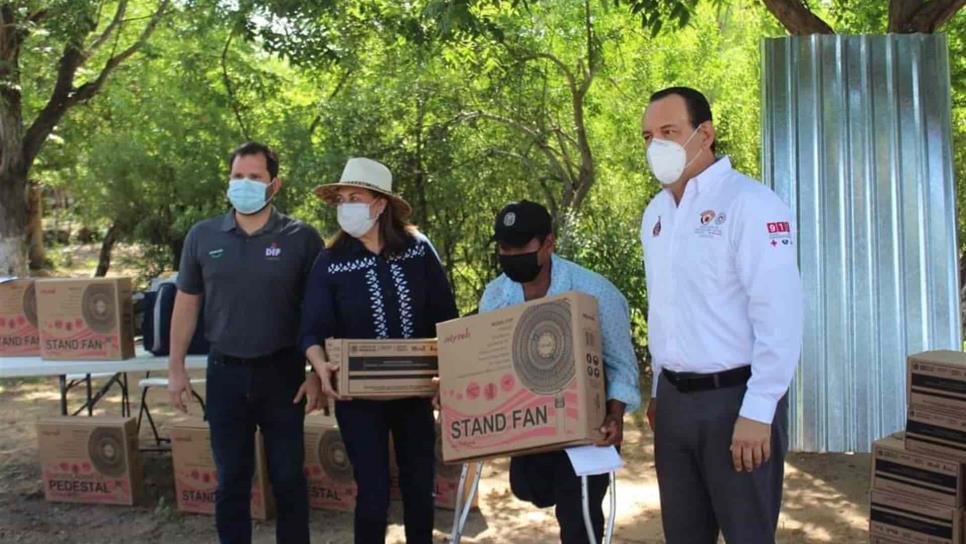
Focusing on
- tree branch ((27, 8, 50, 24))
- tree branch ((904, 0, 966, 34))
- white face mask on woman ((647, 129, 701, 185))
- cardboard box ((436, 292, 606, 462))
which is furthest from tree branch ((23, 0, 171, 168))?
white face mask on woman ((647, 129, 701, 185))

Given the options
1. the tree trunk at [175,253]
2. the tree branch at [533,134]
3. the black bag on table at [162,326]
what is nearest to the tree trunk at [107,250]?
the tree trunk at [175,253]

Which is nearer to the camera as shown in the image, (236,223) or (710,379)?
(710,379)

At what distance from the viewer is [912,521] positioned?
414 cm

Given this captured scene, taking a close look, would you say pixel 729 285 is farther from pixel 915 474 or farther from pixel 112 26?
pixel 112 26

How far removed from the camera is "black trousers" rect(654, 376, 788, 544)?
2760mm

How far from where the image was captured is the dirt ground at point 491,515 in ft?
16.4

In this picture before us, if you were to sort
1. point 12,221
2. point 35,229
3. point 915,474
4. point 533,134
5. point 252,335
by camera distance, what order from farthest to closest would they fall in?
1. point 35,229
2. point 12,221
3. point 533,134
4. point 915,474
5. point 252,335

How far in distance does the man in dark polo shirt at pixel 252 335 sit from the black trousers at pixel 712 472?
5.18 feet

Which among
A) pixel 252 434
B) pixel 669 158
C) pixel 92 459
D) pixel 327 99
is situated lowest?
pixel 92 459

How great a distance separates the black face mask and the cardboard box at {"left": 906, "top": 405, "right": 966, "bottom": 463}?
6.47 ft

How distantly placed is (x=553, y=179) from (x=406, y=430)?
6698 millimetres

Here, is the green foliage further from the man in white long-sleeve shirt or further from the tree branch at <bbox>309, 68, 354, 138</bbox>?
the man in white long-sleeve shirt

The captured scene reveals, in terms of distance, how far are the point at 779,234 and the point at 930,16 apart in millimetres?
3815

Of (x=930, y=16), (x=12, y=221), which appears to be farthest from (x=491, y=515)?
(x=12, y=221)
